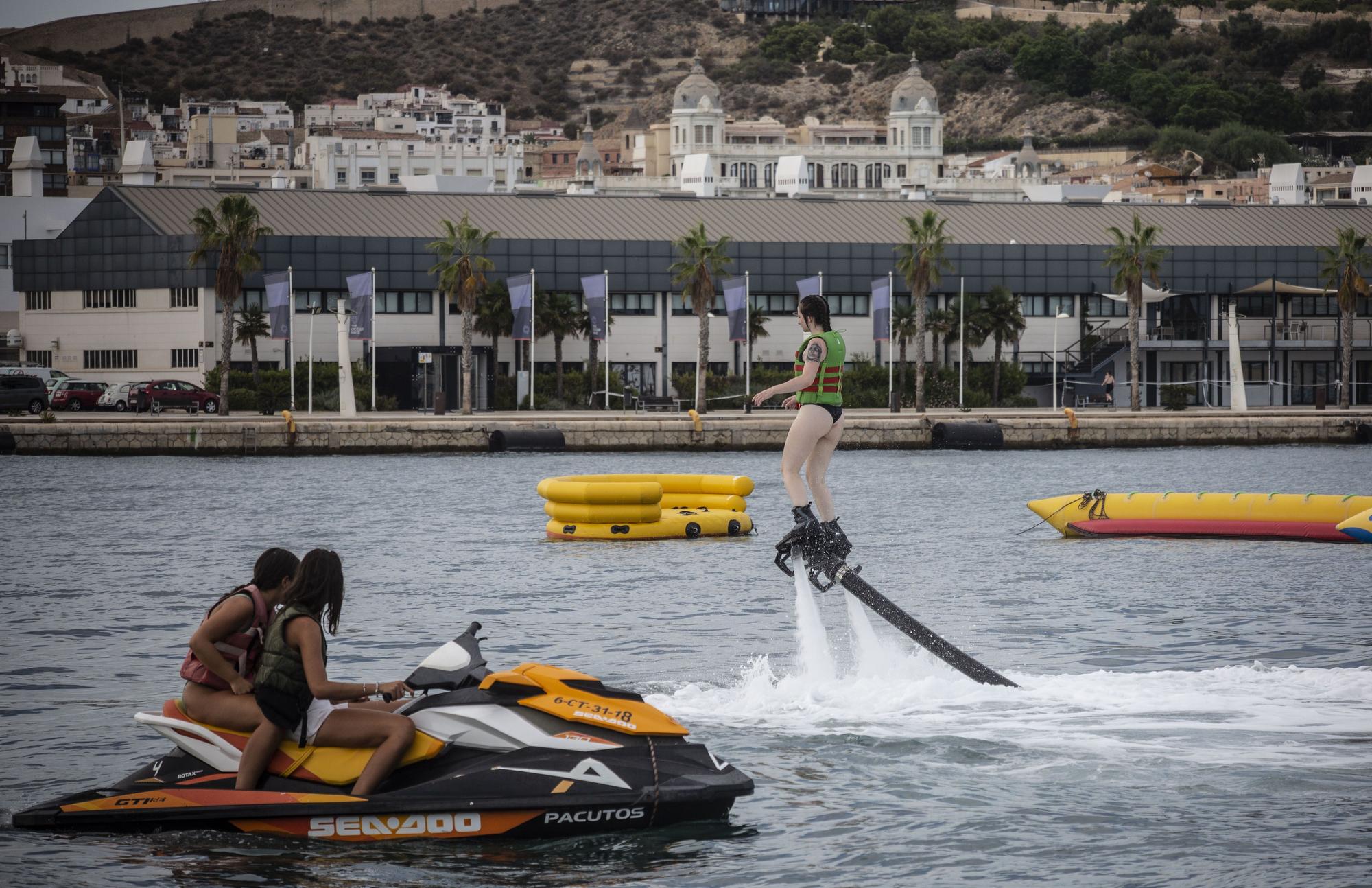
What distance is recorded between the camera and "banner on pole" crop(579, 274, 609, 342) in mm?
81438

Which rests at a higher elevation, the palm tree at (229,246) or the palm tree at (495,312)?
the palm tree at (229,246)

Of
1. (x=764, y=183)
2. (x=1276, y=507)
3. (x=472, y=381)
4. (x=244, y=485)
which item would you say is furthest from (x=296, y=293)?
(x=764, y=183)

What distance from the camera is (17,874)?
1258 cm

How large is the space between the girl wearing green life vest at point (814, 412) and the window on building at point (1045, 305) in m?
80.3

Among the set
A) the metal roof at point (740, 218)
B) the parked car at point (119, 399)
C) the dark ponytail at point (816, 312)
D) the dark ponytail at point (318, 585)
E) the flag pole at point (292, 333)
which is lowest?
the dark ponytail at point (318, 585)

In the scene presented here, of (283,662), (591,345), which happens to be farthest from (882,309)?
(283,662)

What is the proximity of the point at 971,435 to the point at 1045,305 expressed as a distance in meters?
29.4

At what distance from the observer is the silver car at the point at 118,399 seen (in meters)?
77.3

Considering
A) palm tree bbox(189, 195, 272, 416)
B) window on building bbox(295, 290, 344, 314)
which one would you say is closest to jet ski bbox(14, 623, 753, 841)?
palm tree bbox(189, 195, 272, 416)

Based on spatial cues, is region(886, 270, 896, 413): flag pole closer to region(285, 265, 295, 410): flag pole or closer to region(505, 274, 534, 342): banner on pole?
region(505, 274, 534, 342): banner on pole

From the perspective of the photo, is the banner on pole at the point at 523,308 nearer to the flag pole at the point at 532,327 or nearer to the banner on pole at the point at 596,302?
the flag pole at the point at 532,327

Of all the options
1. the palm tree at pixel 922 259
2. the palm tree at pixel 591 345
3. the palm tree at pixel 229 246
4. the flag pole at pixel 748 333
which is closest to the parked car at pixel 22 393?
the palm tree at pixel 229 246

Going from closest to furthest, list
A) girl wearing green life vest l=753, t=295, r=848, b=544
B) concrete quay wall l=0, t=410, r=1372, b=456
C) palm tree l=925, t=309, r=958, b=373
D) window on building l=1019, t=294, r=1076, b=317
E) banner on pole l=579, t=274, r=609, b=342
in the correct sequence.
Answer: girl wearing green life vest l=753, t=295, r=848, b=544 → concrete quay wall l=0, t=410, r=1372, b=456 → banner on pole l=579, t=274, r=609, b=342 → palm tree l=925, t=309, r=958, b=373 → window on building l=1019, t=294, r=1076, b=317

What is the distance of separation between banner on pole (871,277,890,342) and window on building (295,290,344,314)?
2630 centimetres
